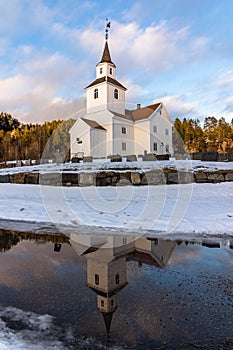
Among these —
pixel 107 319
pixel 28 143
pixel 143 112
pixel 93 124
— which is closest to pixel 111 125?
pixel 93 124

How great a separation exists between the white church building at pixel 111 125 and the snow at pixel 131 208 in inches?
572

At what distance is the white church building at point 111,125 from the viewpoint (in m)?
27.1

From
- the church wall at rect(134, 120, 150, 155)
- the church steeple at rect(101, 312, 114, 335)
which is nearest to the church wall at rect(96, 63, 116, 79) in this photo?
the church wall at rect(134, 120, 150, 155)

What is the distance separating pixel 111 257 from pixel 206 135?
187ft

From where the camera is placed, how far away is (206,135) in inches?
2239

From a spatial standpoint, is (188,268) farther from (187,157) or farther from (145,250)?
(187,157)

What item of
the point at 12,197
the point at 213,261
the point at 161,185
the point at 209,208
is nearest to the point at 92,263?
the point at 213,261

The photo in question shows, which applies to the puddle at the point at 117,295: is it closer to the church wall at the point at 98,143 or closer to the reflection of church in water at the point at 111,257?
the reflection of church in water at the point at 111,257

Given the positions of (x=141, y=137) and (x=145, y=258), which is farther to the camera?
(x=141, y=137)

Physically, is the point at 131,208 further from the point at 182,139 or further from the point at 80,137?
the point at 182,139

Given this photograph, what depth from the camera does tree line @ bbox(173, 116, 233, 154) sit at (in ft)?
177

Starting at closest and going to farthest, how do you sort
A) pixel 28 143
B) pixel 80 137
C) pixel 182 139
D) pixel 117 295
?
pixel 117 295 → pixel 80 137 → pixel 182 139 → pixel 28 143

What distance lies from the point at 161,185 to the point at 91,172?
386 cm

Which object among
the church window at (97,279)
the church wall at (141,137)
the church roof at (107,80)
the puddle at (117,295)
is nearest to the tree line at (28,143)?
the church roof at (107,80)
